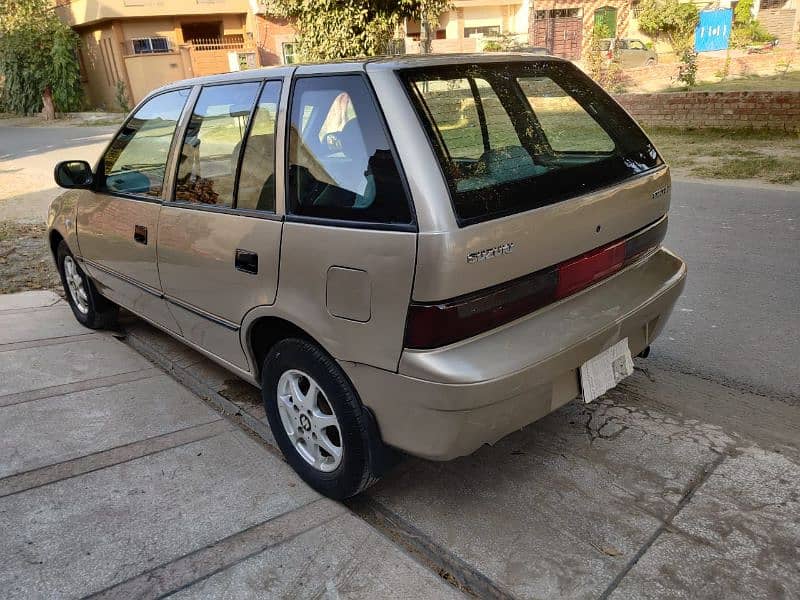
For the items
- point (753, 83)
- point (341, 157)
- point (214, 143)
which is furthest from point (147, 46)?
point (341, 157)

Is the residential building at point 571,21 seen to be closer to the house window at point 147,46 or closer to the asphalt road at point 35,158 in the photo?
the house window at point 147,46

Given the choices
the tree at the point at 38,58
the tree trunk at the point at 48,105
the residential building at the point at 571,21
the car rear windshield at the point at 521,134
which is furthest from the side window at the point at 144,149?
the residential building at the point at 571,21

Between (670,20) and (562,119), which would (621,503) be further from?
(670,20)

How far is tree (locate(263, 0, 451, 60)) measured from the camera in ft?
34.1

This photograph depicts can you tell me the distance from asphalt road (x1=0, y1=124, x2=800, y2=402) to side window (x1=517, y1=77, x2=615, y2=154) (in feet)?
5.10

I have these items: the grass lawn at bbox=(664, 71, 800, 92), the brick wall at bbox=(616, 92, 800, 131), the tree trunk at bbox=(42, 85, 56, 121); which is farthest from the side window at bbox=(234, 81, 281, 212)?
the tree trunk at bbox=(42, 85, 56, 121)

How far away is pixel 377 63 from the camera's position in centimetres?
235

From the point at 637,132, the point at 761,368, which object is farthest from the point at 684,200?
the point at 637,132

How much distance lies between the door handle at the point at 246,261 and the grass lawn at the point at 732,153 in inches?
312

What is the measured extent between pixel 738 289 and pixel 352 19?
798cm

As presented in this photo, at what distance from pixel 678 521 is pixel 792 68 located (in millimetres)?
22093

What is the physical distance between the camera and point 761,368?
364 cm

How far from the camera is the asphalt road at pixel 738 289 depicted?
12.1 feet

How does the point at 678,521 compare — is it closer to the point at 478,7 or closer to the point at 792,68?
Answer: the point at 792,68
